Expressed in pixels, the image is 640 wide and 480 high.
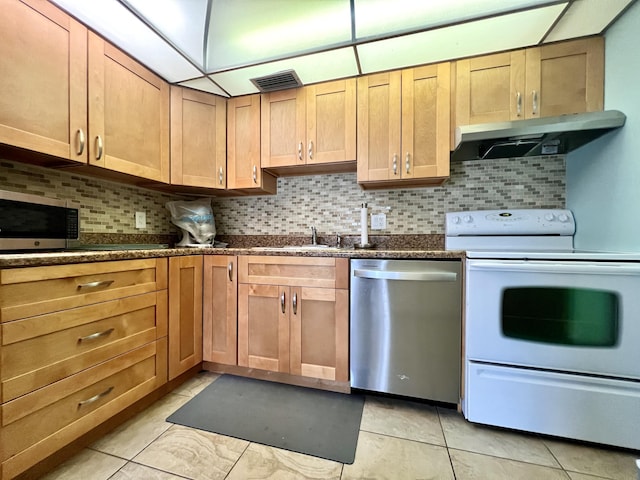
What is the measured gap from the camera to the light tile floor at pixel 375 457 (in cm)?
99

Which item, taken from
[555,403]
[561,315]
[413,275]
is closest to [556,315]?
[561,315]

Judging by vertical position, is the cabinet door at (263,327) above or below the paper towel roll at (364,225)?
below

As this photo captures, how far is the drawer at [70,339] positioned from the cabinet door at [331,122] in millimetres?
1360

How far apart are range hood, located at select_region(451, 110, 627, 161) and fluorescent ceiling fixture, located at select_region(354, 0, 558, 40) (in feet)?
1.70

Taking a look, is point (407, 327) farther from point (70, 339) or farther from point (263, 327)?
point (70, 339)

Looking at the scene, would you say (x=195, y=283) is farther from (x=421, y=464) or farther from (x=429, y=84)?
(x=429, y=84)

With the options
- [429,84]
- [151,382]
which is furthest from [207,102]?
[151,382]

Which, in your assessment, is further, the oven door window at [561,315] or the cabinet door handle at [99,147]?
the cabinet door handle at [99,147]

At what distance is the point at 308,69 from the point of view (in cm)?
161

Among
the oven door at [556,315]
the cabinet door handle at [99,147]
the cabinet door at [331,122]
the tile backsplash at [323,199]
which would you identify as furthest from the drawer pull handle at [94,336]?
the oven door at [556,315]

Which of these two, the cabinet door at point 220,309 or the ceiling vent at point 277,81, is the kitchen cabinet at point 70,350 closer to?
the cabinet door at point 220,309

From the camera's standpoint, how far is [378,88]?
1.66m

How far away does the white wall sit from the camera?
119 cm

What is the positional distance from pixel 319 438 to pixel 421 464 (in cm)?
45
